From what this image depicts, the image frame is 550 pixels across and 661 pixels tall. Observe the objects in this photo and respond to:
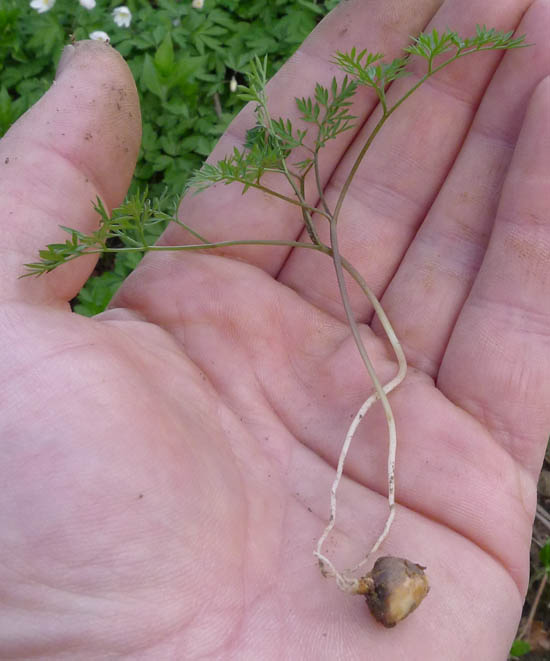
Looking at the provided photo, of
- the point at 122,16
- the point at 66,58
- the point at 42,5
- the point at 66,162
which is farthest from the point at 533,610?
the point at 42,5

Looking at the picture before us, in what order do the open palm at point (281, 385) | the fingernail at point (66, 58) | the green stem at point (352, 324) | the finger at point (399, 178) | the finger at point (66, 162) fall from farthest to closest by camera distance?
the finger at point (399, 178) < the fingernail at point (66, 58) < the green stem at point (352, 324) < the finger at point (66, 162) < the open palm at point (281, 385)

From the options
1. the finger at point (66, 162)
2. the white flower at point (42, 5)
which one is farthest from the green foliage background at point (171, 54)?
the finger at point (66, 162)

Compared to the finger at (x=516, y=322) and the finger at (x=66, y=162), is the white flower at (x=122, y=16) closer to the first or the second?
the finger at (x=66, y=162)

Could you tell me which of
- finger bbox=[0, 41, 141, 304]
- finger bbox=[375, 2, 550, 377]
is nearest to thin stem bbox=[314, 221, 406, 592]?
finger bbox=[375, 2, 550, 377]

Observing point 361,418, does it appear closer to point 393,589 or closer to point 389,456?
point 389,456

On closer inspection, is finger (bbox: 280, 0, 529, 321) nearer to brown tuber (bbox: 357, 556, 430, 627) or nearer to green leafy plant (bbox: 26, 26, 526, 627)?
green leafy plant (bbox: 26, 26, 526, 627)

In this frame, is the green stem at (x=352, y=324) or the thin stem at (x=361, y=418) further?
the green stem at (x=352, y=324)
